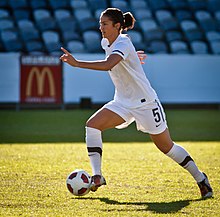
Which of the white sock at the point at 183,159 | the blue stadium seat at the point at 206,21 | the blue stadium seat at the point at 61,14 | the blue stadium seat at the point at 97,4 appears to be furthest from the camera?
the blue stadium seat at the point at 97,4

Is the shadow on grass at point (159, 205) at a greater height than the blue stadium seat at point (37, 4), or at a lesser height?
greater

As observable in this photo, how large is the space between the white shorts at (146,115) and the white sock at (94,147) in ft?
1.02

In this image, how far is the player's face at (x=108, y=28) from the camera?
23.2ft

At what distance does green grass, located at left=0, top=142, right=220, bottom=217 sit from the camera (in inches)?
238

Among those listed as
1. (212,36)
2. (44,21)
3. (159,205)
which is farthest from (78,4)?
(159,205)

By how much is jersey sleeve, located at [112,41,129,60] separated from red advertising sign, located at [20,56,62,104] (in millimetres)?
15379

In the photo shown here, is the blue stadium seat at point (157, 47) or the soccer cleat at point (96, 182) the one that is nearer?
the soccer cleat at point (96, 182)

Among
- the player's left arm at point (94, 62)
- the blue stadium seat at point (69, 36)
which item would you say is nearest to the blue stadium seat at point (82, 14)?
the blue stadium seat at point (69, 36)

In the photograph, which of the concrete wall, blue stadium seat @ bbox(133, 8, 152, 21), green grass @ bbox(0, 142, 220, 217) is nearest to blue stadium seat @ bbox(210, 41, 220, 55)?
the concrete wall

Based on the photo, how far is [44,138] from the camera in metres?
14.0

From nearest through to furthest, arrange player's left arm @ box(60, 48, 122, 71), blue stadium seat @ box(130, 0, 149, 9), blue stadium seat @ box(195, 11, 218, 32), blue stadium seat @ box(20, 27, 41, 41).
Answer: player's left arm @ box(60, 48, 122, 71), blue stadium seat @ box(20, 27, 41, 41), blue stadium seat @ box(195, 11, 218, 32), blue stadium seat @ box(130, 0, 149, 9)

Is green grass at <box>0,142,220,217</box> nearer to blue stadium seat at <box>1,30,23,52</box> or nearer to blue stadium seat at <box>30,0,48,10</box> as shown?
blue stadium seat at <box>1,30,23,52</box>

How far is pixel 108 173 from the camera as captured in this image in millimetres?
Answer: 8680

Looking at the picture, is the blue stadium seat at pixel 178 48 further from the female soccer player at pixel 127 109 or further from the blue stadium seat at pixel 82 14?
the female soccer player at pixel 127 109
